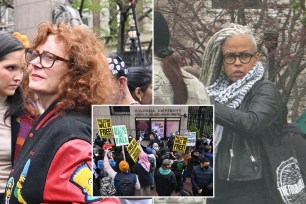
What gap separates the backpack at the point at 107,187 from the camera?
187cm

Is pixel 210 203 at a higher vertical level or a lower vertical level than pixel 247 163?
lower

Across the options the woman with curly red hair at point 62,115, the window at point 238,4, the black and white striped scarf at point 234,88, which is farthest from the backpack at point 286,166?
the woman with curly red hair at point 62,115

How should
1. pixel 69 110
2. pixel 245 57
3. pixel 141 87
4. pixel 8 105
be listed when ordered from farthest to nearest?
pixel 141 87 → pixel 8 105 → pixel 245 57 → pixel 69 110

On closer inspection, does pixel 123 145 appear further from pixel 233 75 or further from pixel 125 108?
pixel 233 75

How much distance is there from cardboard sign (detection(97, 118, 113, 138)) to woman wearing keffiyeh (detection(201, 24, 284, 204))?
1354mm

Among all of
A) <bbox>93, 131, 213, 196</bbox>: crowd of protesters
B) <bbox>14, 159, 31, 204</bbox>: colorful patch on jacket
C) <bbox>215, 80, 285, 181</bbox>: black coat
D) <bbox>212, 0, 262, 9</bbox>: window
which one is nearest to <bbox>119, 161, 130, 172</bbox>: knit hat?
<bbox>93, 131, 213, 196</bbox>: crowd of protesters

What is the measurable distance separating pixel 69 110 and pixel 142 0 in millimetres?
22121

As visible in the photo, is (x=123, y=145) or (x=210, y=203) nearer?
(x=123, y=145)

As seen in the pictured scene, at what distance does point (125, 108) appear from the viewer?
6.15ft

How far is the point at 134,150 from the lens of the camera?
1.90 metres

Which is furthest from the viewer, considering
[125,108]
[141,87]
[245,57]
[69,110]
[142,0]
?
[142,0]

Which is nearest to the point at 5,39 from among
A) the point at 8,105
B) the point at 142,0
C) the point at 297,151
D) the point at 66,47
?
the point at 8,105

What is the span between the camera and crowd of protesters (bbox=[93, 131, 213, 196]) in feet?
6.17

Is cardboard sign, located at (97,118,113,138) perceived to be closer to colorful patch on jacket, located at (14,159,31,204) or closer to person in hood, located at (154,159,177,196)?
person in hood, located at (154,159,177,196)
